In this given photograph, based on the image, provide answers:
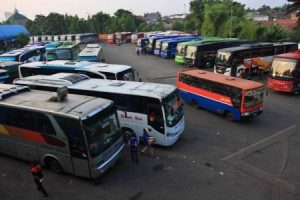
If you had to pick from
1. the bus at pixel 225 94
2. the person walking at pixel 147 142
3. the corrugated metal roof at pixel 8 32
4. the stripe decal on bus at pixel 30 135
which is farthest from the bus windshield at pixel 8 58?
the corrugated metal roof at pixel 8 32

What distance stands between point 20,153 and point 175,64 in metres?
27.7

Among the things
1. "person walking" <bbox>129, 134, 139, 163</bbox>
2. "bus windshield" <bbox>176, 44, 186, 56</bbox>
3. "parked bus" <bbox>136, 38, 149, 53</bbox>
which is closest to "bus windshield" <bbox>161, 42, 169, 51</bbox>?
"bus windshield" <bbox>176, 44, 186, 56</bbox>

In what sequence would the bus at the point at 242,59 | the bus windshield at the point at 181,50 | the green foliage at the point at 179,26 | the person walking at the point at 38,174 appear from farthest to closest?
the green foliage at the point at 179,26
the bus windshield at the point at 181,50
the bus at the point at 242,59
the person walking at the point at 38,174

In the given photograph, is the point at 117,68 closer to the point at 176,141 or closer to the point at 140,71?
the point at 176,141

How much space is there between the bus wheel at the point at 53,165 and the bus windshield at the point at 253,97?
10.4 m

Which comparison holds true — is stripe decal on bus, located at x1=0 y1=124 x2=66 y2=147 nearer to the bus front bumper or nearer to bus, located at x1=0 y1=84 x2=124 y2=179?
bus, located at x1=0 y1=84 x2=124 y2=179

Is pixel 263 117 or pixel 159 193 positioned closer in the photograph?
pixel 159 193

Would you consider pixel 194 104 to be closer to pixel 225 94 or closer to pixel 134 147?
pixel 225 94

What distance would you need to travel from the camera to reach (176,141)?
15398 mm

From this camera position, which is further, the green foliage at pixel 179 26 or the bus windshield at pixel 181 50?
the green foliage at pixel 179 26

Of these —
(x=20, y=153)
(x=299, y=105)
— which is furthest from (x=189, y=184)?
(x=299, y=105)

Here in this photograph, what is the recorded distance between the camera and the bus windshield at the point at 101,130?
11.1 meters

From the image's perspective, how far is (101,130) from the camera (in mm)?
11594

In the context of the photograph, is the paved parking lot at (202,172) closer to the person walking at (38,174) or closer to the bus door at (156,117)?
the person walking at (38,174)
